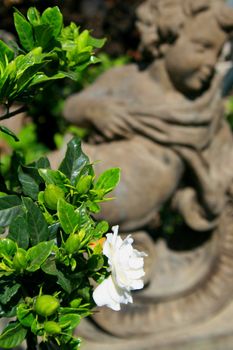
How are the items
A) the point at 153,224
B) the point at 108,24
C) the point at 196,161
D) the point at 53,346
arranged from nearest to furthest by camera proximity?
the point at 53,346 → the point at 196,161 → the point at 153,224 → the point at 108,24

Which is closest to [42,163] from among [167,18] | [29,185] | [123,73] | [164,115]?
[29,185]

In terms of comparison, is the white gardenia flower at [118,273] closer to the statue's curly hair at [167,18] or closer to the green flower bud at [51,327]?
the green flower bud at [51,327]

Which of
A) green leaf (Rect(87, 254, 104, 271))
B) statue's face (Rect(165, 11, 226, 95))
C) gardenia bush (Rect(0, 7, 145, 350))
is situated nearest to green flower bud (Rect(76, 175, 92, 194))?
gardenia bush (Rect(0, 7, 145, 350))

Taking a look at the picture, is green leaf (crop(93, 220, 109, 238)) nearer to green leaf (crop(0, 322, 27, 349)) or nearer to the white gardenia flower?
the white gardenia flower

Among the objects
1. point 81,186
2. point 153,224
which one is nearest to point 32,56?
point 81,186

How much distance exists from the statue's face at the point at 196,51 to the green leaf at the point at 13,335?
2085mm

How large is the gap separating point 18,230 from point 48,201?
0.21 feet

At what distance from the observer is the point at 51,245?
1.01m

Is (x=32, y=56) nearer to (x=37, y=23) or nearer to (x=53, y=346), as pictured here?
(x=37, y=23)

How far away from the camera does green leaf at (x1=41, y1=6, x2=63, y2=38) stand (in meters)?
1.16

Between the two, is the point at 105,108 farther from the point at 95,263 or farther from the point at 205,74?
the point at 95,263

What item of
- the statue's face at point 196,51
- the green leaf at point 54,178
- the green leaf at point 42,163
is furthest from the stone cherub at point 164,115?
the green leaf at point 54,178

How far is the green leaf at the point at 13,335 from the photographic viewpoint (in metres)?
1.01

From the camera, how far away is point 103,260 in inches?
42.3
